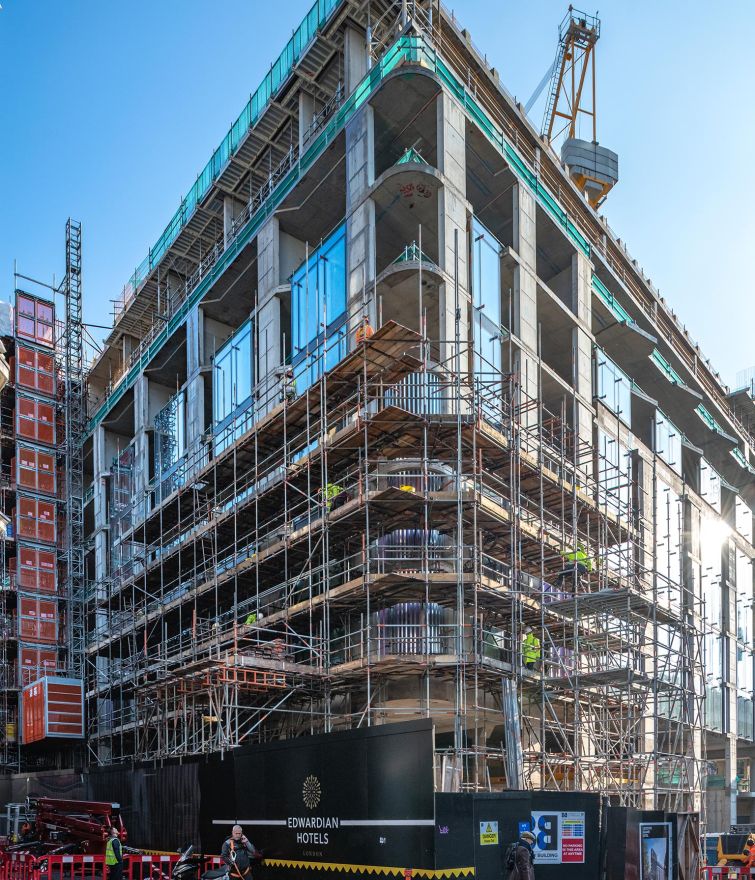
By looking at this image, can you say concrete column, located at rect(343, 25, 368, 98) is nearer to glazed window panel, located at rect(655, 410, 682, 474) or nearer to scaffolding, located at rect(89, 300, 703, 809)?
scaffolding, located at rect(89, 300, 703, 809)

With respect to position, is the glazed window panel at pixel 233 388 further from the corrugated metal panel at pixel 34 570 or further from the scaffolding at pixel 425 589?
the corrugated metal panel at pixel 34 570

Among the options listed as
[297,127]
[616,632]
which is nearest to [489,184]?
[297,127]

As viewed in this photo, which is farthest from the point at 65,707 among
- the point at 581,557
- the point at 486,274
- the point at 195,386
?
the point at 486,274

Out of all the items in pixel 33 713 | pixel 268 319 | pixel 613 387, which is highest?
pixel 268 319

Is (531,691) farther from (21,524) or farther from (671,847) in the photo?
(21,524)

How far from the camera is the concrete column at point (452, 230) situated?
2848 centimetres

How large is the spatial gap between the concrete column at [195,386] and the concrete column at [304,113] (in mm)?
8378

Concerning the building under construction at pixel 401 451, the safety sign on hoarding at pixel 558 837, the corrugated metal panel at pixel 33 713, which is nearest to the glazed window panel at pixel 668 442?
the building under construction at pixel 401 451

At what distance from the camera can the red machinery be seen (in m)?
23.6

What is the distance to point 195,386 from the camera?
39.1m

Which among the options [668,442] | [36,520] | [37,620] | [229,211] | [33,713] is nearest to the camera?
[229,211]

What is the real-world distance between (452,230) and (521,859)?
726 inches

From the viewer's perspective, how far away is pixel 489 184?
111 feet

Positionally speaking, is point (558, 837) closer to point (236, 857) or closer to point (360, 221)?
point (236, 857)
